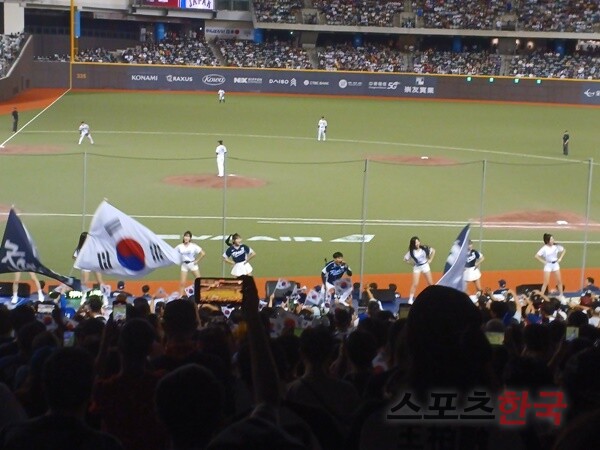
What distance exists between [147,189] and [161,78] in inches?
1412

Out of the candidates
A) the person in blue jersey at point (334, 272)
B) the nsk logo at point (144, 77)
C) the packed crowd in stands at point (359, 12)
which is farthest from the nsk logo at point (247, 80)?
the person in blue jersey at point (334, 272)

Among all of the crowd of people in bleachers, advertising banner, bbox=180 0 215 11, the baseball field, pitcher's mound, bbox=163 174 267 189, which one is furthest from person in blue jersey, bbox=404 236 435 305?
advertising banner, bbox=180 0 215 11

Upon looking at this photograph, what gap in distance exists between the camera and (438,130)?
49.7 m

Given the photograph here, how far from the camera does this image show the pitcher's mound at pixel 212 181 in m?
32.2

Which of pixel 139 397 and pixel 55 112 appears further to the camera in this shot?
pixel 55 112

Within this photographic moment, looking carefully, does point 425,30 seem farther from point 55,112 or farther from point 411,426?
point 411,426

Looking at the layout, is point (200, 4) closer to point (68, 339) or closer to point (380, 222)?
point (380, 222)

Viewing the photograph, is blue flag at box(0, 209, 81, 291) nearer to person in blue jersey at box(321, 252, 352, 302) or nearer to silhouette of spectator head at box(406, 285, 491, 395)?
person in blue jersey at box(321, 252, 352, 302)

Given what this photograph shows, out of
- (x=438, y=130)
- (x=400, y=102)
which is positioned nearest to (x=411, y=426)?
(x=438, y=130)

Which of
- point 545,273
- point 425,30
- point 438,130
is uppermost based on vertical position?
point 425,30

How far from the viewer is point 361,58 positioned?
73.9 meters

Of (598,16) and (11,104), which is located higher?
(598,16)

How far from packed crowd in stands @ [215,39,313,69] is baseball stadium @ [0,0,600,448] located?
9.0 inches

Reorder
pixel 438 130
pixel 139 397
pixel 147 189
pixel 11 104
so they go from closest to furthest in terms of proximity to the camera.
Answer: pixel 139 397
pixel 147 189
pixel 438 130
pixel 11 104
